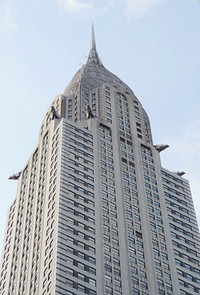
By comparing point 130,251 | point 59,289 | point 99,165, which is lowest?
point 59,289

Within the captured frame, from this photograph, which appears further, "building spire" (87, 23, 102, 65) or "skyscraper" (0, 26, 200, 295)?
"building spire" (87, 23, 102, 65)

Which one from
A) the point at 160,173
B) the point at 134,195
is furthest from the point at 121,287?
the point at 160,173

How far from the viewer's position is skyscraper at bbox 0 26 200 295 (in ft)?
354

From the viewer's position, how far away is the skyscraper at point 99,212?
108 meters

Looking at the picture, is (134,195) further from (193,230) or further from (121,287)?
(121,287)

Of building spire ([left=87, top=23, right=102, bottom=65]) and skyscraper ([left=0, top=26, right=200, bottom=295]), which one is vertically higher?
building spire ([left=87, top=23, right=102, bottom=65])

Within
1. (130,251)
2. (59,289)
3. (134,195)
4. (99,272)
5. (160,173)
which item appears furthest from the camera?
(160,173)

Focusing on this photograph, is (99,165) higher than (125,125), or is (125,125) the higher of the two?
(125,125)

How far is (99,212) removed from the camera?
11775 cm

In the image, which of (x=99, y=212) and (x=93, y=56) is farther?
(x=93, y=56)

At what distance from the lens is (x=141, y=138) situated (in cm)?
14338

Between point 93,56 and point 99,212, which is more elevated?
point 93,56

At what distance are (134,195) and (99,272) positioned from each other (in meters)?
23.1

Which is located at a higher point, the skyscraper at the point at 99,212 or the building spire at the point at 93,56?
the building spire at the point at 93,56
